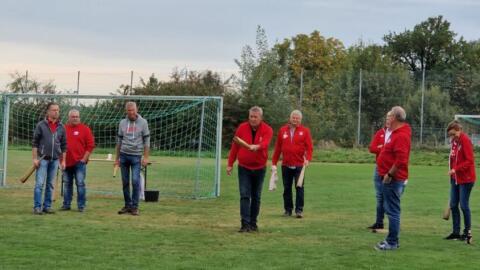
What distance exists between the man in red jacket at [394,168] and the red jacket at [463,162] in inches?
43.2

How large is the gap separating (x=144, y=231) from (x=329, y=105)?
106 ft

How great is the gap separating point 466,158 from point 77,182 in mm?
6417

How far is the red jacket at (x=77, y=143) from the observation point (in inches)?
466

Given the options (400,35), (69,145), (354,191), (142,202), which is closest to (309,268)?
(69,145)

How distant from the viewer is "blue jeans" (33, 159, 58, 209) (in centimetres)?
1121

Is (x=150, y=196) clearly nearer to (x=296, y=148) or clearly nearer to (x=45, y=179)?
(x=45, y=179)

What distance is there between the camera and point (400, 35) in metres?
72.6

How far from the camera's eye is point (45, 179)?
1142 centimetres

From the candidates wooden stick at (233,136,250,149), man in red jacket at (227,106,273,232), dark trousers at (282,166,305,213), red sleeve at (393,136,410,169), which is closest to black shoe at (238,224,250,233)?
man in red jacket at (227,106,273,232)

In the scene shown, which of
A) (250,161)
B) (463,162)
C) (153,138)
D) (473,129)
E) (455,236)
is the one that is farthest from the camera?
(473,129)

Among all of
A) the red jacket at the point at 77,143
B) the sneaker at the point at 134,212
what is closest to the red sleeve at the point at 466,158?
the sneaker at the point at 134,212

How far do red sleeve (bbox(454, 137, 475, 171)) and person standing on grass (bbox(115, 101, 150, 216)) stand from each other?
506 centimetres

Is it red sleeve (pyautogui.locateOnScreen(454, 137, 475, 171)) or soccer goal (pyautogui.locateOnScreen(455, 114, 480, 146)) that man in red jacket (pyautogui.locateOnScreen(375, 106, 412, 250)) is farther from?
soccer goal (pyautogui.locateOnScreen(455, 114, 480, 146))

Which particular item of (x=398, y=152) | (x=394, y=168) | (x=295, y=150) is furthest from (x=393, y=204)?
(x=295, y=150)
